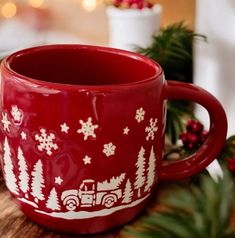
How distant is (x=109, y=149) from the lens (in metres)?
0.32

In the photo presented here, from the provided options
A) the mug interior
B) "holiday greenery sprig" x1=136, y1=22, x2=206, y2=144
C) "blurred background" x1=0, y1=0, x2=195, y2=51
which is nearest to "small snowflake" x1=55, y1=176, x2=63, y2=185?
the mug interior

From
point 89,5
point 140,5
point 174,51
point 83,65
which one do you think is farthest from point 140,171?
point 89,5

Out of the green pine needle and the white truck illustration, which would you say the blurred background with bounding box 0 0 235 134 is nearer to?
the green pine needle

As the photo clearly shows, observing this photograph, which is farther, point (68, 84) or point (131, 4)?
point (131, 4)

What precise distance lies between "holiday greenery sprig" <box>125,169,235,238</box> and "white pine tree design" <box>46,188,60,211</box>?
97mm

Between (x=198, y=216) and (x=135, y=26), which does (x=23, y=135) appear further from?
(x=135, y=26)

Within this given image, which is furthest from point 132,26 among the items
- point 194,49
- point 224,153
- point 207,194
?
point 207,194

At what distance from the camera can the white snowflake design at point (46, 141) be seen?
0.31 metres

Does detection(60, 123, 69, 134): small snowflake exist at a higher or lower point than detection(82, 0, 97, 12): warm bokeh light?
higher

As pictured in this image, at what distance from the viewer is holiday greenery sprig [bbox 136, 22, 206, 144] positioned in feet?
1.70

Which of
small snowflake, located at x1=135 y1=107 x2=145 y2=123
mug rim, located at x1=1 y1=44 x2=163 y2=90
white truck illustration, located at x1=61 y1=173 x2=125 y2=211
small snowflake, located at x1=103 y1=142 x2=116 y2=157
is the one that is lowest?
white truck illustration, located at x1=61 y1=173 x2=125 y2=211

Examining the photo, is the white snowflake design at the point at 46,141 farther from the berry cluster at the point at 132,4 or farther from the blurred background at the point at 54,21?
the blurred background at the point at 54,21

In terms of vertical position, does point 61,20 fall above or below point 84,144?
below

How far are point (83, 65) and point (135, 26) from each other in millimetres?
225
